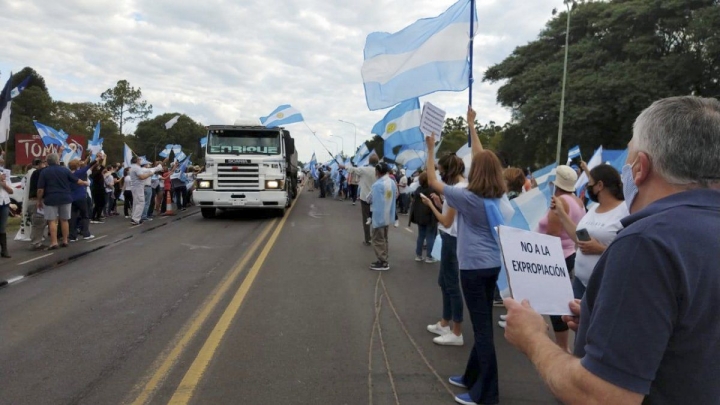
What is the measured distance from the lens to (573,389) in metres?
1.51

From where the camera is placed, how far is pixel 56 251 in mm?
10500

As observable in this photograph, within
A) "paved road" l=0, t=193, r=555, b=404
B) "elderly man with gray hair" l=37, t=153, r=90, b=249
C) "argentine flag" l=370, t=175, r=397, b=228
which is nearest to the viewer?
"paved road" l=0, t=193, r=555, b=404

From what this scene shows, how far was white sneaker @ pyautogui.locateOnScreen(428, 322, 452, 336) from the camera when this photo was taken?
5564 millimetres

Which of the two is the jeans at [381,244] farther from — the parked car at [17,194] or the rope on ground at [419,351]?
the parked car at [17,194]

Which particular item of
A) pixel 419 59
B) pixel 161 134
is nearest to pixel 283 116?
pixel 419 59

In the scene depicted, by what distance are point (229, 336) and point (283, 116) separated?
17.7 m

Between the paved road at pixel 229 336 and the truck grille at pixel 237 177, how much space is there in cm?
705

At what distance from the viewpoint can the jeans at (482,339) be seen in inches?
158

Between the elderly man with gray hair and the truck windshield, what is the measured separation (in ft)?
22.9

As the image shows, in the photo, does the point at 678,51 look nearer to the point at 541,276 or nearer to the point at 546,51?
the point at 546,51

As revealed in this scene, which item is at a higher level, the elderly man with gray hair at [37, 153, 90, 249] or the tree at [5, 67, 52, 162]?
the tree at [5, 67, 52, 162]

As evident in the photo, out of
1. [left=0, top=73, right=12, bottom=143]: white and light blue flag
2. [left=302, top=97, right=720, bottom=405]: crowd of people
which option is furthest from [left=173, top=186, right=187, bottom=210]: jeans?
[left=302, top=97, right=720, bottom=405]: crowd of people

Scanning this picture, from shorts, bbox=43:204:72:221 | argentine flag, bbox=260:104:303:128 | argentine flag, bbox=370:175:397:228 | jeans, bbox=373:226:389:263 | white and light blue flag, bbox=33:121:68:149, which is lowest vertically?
jeans, bbox=373:226:389:263

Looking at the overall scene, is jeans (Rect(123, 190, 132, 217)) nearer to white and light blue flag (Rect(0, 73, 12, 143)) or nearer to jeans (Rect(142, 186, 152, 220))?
jeans (Rect(142, 186, 152, 220))
